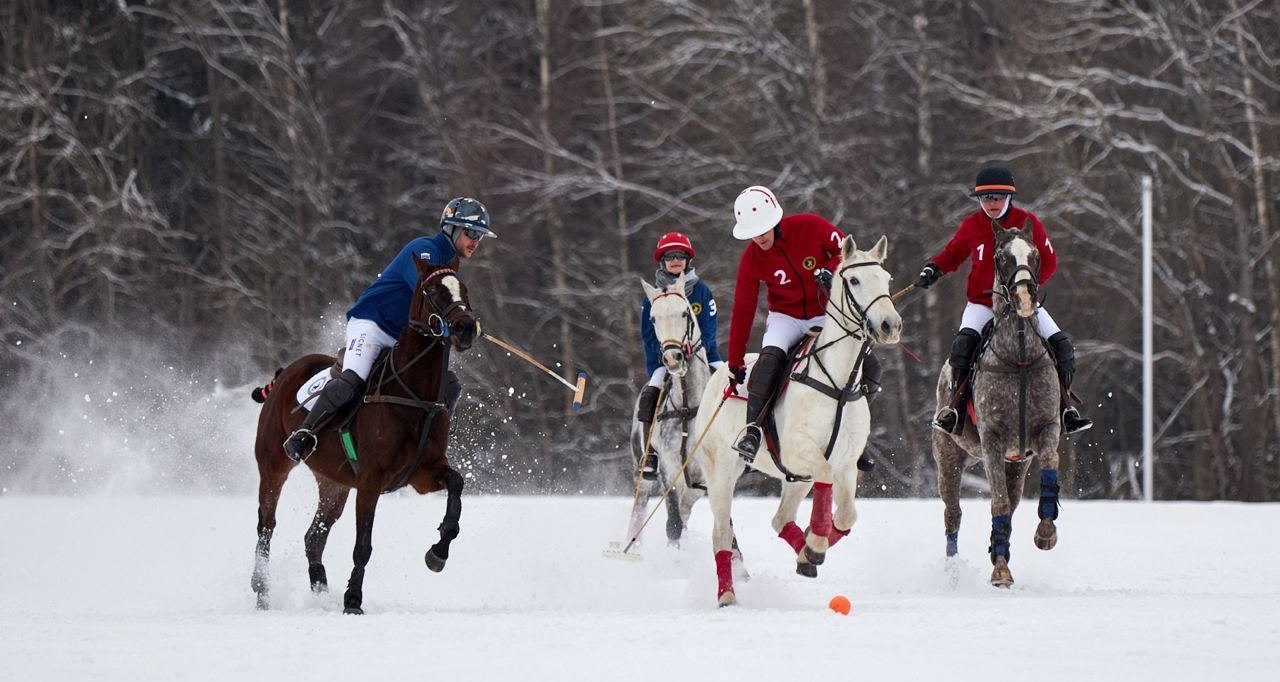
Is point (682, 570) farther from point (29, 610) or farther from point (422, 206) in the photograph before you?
point (422, 206)

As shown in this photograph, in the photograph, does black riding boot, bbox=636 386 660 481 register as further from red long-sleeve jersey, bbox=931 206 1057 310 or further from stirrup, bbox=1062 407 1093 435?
stirrup, bbox=1062 407 1093 435

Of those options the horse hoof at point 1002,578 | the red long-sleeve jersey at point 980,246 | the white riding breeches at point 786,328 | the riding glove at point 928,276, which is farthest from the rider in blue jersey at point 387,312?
the horse hoof at point 1002,578

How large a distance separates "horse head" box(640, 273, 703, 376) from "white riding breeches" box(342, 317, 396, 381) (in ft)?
6.01

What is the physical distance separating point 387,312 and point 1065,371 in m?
4.63

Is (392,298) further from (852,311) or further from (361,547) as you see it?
(852,311)

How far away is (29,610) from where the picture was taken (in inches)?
486

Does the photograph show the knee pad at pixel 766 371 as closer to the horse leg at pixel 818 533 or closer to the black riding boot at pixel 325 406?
the horse leg at pixel 818 533

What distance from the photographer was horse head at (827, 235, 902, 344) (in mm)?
10289

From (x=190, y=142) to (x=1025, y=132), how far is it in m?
16.5

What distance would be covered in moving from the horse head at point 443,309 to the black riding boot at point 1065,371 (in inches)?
165

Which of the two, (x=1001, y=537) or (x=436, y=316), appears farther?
(x=1001, y=537)

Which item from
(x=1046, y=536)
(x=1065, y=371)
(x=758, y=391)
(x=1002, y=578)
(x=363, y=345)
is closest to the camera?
(x=758, y=391)

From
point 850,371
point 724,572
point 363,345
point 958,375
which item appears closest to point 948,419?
point 958,375

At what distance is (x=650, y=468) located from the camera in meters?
14.0
